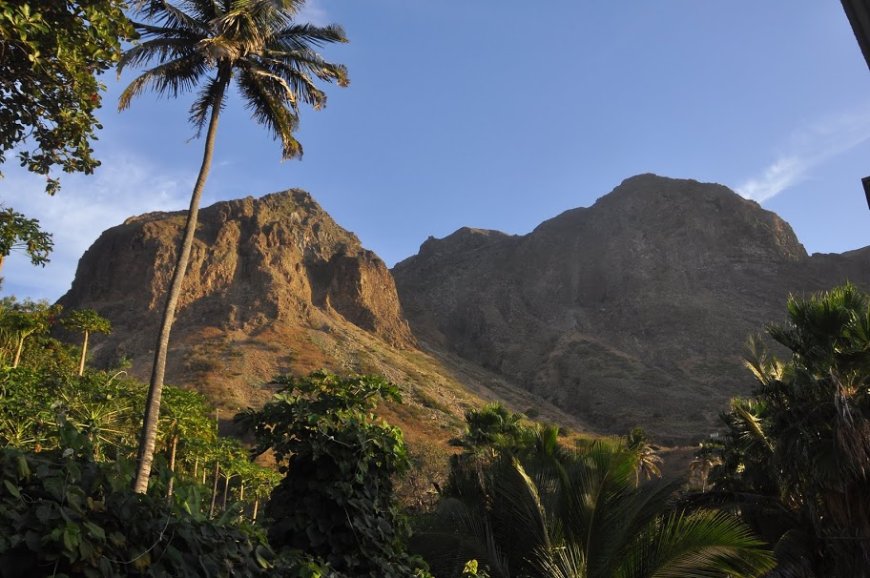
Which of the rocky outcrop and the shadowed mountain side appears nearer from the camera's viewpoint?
the shadowed mountain side

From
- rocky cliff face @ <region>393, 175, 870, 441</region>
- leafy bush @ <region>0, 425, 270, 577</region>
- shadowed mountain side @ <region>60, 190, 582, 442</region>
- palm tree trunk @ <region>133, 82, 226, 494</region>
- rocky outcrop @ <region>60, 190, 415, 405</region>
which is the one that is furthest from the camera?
rocky cliff face @ <region>393, 175, 870, 441</region>

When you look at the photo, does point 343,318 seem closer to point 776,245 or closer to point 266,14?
point 266,14

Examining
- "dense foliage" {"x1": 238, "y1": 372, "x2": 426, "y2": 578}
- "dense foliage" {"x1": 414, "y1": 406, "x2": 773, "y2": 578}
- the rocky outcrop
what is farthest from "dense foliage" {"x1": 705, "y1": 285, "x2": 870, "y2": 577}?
the rocky outcrop

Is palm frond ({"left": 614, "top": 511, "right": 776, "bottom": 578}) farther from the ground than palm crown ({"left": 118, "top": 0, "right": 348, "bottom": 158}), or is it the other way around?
palm crown ({"left": 118, "top": 0, "right": 348, "bottom": 158})

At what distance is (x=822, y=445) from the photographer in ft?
33.3

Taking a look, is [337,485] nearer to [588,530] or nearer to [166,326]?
[588,530]

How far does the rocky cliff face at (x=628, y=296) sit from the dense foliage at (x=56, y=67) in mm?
79891

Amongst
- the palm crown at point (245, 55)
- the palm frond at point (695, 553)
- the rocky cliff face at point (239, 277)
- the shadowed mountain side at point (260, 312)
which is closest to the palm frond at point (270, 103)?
the palm crown at point (245, 55)

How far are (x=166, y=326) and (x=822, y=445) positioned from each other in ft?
37.9

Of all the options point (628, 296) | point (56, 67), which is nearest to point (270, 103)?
point (56, 67)

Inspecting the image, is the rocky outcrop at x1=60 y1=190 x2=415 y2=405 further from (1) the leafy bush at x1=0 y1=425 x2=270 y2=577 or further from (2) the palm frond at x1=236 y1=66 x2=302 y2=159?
(1) the leafy bush at x1=0 y1=425 x2=270 y2=577

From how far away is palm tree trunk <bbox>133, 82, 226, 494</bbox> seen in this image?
9945 millimetres

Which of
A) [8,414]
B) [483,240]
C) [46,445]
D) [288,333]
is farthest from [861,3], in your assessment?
[483,240]

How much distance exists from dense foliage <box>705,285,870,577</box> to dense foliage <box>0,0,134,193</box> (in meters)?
11.0
